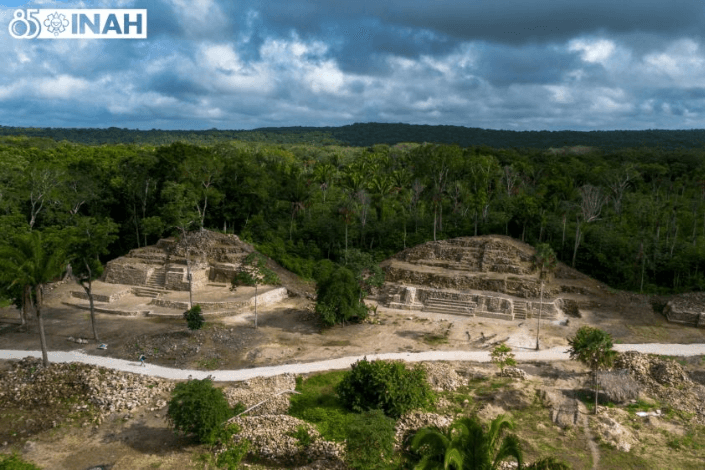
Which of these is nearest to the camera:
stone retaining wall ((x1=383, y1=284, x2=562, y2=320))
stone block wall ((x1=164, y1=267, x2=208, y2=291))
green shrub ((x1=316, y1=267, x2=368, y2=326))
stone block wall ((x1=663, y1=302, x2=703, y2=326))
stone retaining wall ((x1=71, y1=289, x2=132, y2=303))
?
green shrub ((x1=316, y1=267, x2=368, y2=326))

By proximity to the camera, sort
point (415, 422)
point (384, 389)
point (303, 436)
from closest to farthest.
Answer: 1. point (303, 436)
2. point (415, 422)
3. point (384, 389)

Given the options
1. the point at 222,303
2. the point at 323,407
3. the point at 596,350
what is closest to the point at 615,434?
the point at 596,350

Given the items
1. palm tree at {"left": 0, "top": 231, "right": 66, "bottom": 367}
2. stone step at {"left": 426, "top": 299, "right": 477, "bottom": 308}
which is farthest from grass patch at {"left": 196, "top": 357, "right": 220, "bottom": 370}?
stone step at {"left": 426, "top": 299, "right": 477, "bottom": 308}

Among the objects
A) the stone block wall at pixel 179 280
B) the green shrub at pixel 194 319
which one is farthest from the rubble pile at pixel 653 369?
the stone block wall at pixel 179 280

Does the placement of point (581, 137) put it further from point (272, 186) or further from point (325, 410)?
point (325, 410)

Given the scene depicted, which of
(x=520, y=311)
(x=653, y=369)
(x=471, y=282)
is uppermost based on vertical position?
(x=471, y=282)

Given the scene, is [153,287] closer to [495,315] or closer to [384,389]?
[384,389]

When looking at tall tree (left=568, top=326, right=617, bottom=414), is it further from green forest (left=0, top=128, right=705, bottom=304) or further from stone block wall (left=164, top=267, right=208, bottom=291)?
stone block wall (left=164, top=267, right=208, bottom=291)
